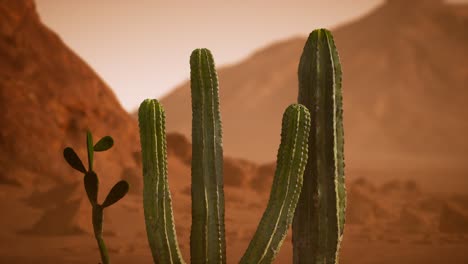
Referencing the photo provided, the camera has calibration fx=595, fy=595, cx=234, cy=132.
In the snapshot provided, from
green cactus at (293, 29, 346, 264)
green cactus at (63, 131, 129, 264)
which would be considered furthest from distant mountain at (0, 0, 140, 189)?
green cactus at (63, 131, 129, 264)

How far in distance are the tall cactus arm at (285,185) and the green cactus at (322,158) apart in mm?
208

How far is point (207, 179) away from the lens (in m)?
5.91

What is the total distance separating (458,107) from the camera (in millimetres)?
69250

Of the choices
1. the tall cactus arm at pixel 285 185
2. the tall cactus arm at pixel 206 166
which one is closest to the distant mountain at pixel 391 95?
the tall cactus arm at pixel 285 185

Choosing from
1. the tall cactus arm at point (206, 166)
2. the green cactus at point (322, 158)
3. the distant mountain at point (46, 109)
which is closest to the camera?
the green cactus at point (322, 158)

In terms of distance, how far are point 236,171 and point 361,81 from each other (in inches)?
2328

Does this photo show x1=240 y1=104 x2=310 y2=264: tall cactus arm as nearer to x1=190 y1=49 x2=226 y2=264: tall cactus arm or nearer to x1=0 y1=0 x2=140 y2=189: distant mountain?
x1=190 y1=49 x2=226 y2=264: tall cactus arm

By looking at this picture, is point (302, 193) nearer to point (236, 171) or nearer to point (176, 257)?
point (176, 257)

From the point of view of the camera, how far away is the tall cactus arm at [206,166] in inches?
233

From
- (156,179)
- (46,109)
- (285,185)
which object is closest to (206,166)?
(156,179)

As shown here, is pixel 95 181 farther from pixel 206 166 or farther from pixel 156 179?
pixel 206 166

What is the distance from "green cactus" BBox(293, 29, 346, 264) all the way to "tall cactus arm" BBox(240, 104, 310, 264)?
0.68 feet

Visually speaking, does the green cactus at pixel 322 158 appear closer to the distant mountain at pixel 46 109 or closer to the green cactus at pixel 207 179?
the green cactus at pixel 207 179

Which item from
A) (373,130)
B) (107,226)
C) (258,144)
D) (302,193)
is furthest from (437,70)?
(302,193)
